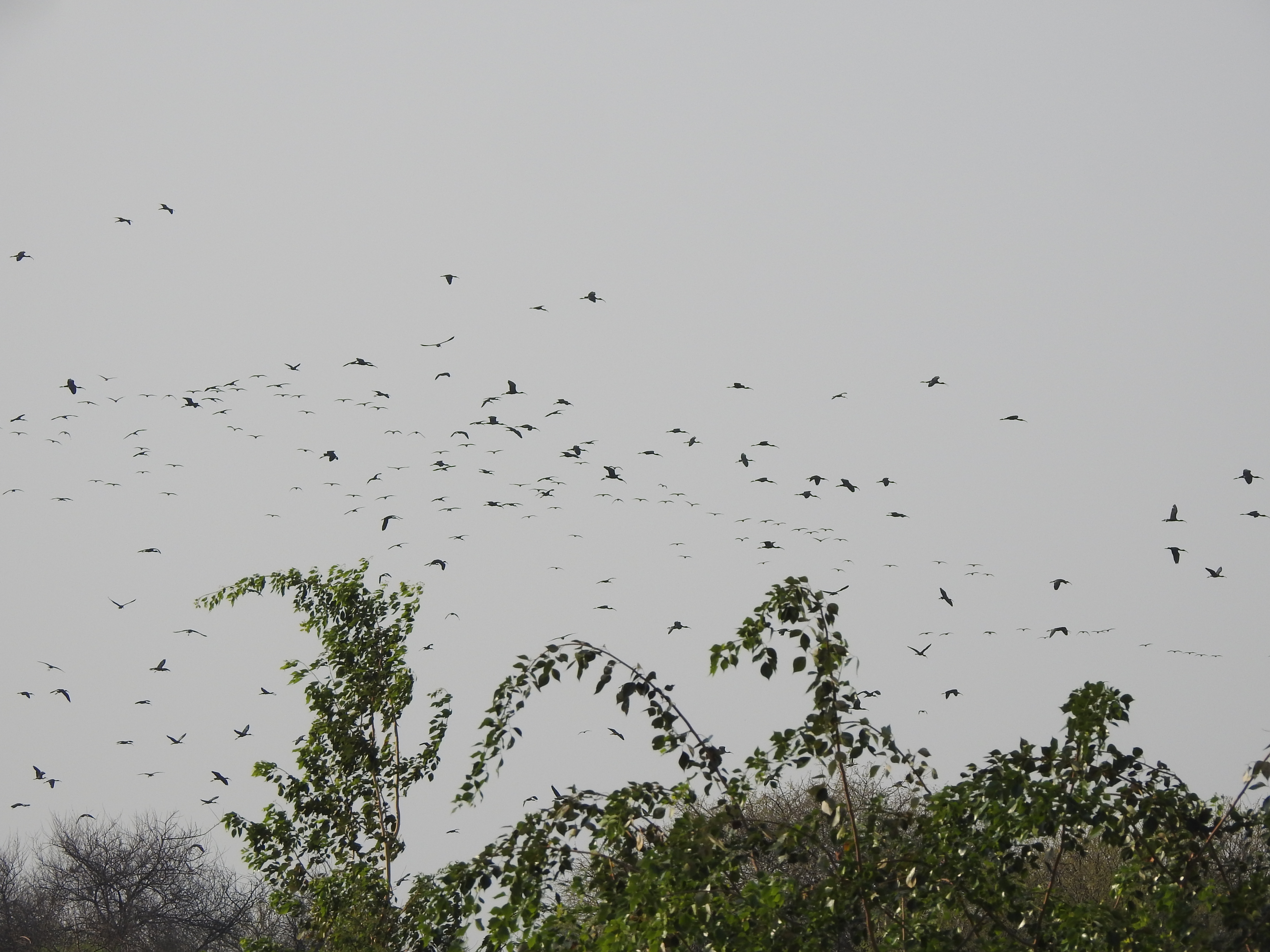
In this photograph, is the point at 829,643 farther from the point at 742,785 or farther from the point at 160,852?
the point at 160,852

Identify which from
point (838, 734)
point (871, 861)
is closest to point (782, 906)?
point (871, 861)

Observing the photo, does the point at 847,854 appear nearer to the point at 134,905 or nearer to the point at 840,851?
the point at 840,851

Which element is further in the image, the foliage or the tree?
the tree

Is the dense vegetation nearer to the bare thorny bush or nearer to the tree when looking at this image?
the tree

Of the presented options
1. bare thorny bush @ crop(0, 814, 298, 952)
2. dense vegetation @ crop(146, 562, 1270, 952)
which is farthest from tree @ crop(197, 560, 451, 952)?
bare thorny bush @ crop(0, 814, 298, 952)

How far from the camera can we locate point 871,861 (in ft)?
16.1

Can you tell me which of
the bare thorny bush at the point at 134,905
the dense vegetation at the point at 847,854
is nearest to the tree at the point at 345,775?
the dense vegetation at the point at 847,854

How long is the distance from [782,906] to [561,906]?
40.8 inches

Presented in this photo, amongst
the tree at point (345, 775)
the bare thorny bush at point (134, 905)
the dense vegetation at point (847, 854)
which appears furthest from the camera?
the bare thorny bush at point (134, 905)

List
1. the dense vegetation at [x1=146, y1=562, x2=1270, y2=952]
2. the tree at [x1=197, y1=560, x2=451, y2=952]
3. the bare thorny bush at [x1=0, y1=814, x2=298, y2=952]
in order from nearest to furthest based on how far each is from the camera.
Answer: the dense vegetation at [x1=146, y1=562, x2=1270, y2=952], the tree at [x1=197, y1=560, x2=451, y2=952], the bare thorny bush at [x1=0, y1=814, x2=298, y2=952]

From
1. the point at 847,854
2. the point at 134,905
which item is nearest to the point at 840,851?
the point at 847,854

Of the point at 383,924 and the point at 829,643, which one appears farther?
the point at 383,924

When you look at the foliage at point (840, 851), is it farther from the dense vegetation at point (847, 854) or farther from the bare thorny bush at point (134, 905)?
the bare thorny bush at point (134, 905)

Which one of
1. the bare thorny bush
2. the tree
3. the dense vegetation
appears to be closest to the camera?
the dense vegetation
